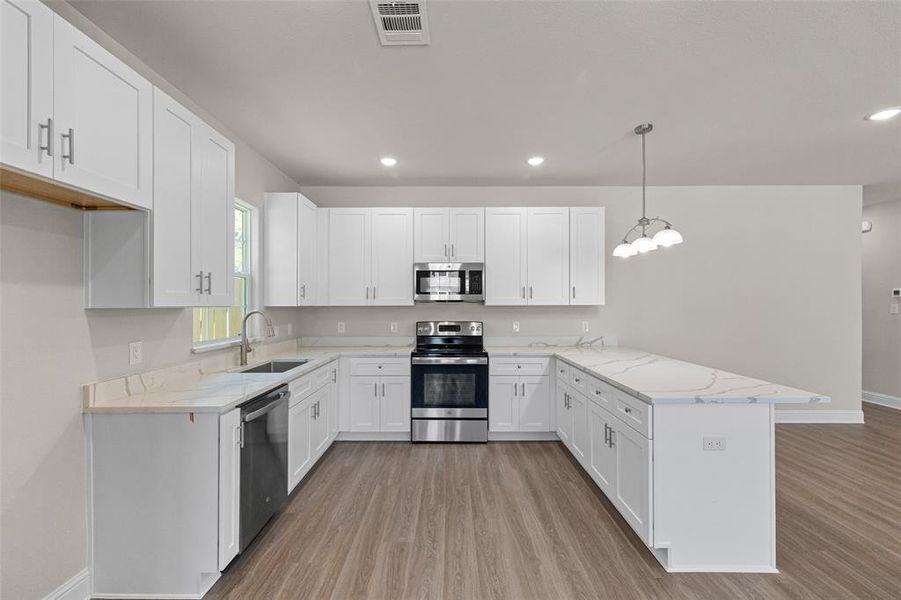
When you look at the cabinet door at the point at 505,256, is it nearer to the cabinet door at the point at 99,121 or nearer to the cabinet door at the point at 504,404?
the cabinet door at the point at 504,404

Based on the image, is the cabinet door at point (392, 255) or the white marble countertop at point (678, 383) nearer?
the white marble countertop at point (678, 383)

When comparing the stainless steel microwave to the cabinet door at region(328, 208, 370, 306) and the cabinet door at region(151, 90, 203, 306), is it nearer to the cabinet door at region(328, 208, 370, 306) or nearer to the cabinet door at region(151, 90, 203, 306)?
the cabinet door at region(328, 208, 370, 306)

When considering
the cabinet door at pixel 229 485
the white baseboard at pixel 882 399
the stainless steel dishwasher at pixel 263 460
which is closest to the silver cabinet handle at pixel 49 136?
the cabinet door at pixel 229 485

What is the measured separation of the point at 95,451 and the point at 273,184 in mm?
2805

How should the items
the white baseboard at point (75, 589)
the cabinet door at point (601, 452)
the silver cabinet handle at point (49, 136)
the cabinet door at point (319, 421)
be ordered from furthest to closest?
the cabinet door at point (319, 421) < the cabinet door at point (601, 452) < the white baseboard at point (75, 589) < the silver cabinet handle at point (49, 136)

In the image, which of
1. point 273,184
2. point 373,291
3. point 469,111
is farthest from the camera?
point 373,291

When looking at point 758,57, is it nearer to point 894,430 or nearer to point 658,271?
point 658,271

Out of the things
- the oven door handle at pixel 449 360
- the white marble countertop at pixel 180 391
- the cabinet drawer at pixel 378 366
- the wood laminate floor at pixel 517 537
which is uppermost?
the white marble countertop at pixel 180 391

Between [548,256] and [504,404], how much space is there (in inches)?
65.3

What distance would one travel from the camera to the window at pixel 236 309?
9.95 ft

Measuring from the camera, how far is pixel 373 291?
4.44 m

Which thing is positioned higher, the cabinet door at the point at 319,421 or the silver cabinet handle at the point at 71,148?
the silver cabinet handle at the point at 71,148

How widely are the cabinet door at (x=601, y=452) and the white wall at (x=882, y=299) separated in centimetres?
537

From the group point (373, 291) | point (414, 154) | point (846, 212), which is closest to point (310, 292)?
point (373, 291)
